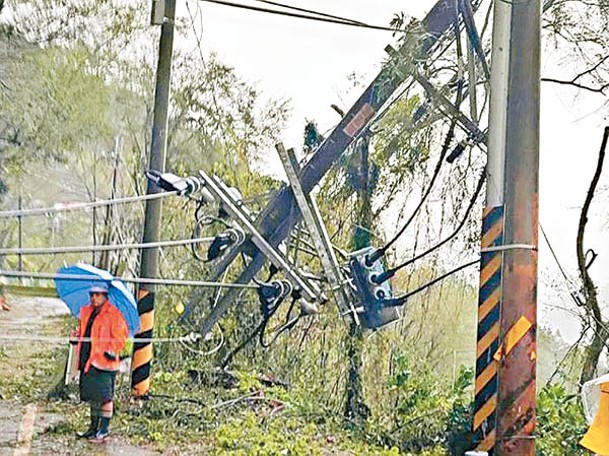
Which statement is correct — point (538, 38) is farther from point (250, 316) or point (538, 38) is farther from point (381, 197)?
point (250, 316)

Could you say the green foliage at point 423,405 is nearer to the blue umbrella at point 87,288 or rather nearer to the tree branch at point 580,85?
the blue umbrella at point 87,288

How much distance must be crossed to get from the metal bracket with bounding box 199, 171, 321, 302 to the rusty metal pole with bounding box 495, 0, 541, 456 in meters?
1.00

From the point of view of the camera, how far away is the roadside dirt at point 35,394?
2623 mm

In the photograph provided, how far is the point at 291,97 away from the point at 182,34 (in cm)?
47

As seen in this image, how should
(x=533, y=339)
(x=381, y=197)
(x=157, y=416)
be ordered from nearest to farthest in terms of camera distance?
(x=533, y=339) < (x=157, y=416) < (x=381, y=197)

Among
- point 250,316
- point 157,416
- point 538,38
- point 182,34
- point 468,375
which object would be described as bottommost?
point 157,416

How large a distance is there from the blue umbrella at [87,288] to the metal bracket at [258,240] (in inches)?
17.7

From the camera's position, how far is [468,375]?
281cm

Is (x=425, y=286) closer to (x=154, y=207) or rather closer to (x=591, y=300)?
(x=591, y=300)

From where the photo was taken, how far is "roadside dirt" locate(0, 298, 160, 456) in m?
2.62

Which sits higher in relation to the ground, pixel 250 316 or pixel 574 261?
pixel 574 261

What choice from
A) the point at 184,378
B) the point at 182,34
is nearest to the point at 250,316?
the point at 184,378

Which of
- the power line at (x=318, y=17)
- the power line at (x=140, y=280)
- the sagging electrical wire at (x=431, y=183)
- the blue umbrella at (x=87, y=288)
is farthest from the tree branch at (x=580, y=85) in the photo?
the blue umbrella at (x=87, y=288)

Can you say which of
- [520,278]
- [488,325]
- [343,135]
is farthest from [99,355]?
[520,278]
